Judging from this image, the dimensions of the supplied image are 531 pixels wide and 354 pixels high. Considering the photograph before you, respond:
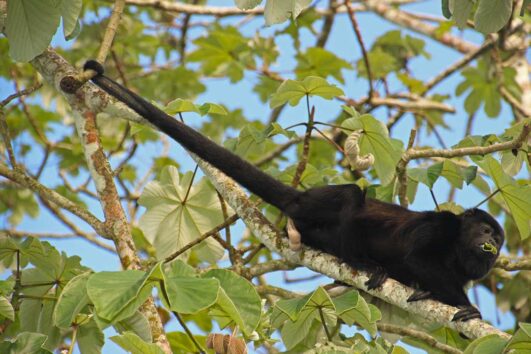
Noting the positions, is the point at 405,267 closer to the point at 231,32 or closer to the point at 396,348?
the point at 396,348

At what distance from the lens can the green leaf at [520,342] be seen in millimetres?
2305

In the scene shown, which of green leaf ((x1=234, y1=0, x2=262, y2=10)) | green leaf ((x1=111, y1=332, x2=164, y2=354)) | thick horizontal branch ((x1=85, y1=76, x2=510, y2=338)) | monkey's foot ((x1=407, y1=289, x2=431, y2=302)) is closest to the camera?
A: green leaf ((x1=111, y1=332, x2=164, y2=354))

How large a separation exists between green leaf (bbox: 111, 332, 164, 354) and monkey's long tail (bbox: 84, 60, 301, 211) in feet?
4.95

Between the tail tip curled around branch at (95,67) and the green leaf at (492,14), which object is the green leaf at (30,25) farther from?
the green leaf at (492,14)

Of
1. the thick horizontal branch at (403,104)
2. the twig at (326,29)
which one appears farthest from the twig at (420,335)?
the twig at (326,29)

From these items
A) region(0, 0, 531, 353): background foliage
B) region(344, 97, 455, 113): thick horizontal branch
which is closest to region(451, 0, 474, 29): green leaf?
region(0, 0, 531, 353): background foliage

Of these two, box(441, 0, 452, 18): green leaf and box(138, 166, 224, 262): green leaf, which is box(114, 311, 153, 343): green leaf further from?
box(441, 0, 452, 18): green leaf

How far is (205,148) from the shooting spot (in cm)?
398

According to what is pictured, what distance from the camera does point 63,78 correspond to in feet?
12.4

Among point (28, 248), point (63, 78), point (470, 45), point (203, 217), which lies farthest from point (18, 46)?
point (470, 45)

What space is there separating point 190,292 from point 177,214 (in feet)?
6.79

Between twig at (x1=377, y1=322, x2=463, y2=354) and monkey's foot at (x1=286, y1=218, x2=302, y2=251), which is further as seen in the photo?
monkey's foot at (x1=286, y1=218, x2=302, y2=251)

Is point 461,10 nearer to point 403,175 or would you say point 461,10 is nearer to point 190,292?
point 403,175

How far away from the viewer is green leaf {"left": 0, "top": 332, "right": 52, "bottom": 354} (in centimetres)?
268
